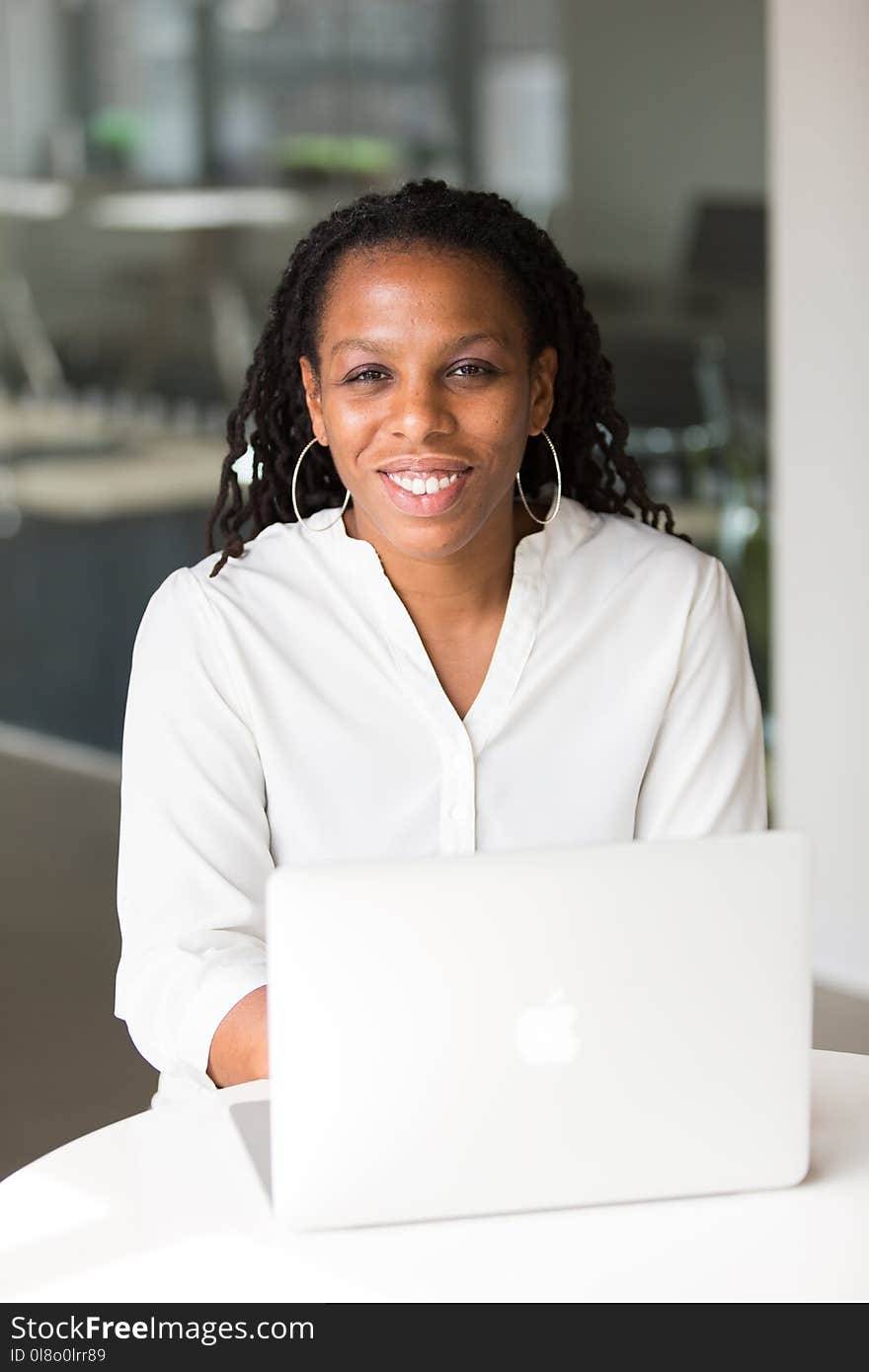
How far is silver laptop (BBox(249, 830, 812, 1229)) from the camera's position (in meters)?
1.21

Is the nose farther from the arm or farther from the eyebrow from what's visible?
the arm

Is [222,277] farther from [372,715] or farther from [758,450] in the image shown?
[372,715]

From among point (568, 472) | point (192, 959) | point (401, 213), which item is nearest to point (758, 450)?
point (568, 472)

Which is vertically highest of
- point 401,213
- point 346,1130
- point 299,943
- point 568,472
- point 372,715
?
point 401,213

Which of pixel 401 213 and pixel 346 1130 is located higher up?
pixel 401 213

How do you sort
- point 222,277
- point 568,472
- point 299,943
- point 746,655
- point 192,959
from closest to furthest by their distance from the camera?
point 299,943 → point 192,959 → point 746,655 → point 568,472 → point 222,277

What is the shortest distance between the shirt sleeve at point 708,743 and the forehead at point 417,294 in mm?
374

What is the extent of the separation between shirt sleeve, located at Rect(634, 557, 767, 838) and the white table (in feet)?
1.91

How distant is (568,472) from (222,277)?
8.90ft

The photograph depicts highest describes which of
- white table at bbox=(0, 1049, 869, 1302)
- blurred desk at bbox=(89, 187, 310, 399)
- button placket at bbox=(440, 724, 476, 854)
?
blurred desk at bbox=(89, 187, 310, 399)

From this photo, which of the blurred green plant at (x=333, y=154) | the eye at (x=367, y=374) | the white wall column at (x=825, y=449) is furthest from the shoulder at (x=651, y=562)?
the blurred green plant at (x=333, y=154)

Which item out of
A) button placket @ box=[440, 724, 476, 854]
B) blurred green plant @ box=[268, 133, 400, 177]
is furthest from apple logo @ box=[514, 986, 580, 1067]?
blurred green plant @ box=[268, 133, 400, 177]

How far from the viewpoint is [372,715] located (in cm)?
191

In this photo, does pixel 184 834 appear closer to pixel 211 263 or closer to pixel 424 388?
pixel 424 388
